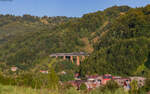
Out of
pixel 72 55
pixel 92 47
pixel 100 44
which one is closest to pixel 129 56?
pixel 100 44

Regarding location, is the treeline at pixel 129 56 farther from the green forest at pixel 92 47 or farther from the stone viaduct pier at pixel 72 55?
the stone viaduct pier at pixel 72 55

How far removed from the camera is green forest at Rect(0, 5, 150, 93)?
66.8 metres

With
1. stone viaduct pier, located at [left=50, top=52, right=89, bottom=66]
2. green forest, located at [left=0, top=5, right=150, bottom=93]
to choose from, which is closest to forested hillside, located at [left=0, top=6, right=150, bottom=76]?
green forest, located at [left=0, top=5, right=150, bottom=93]

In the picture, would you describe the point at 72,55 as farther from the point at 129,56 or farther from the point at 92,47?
the point at 129,56

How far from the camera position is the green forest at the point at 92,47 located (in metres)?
66.8

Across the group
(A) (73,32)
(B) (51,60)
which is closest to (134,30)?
(B) (51,60)

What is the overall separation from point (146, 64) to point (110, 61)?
9147mm

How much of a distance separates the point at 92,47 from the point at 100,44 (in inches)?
468

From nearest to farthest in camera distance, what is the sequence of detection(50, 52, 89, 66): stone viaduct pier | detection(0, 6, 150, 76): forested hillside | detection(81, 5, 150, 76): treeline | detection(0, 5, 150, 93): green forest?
detection(81, 5, 150, 76): treeline → detection(0, 5, 150, 93): green forest → detection(0, 6, 150, 76): forested hillside → detection(50, 52, 89, 66): stone viaduct pier

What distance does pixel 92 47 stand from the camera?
11106cm

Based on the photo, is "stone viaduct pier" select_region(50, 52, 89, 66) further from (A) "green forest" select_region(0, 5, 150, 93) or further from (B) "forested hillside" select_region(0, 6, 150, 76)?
(B) "forested hillside" select_region(0, 6, 150, 76)

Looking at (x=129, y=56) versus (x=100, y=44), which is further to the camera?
(x=100, y=44)

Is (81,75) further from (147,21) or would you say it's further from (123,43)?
(147,21)

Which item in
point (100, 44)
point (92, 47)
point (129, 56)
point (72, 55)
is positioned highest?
point (100, 44)
